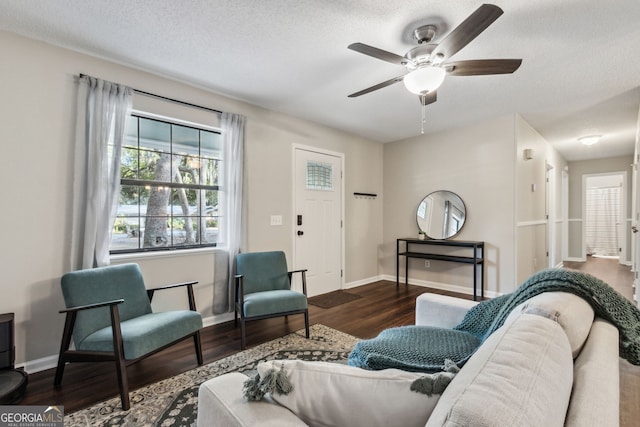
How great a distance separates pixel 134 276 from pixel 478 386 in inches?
101

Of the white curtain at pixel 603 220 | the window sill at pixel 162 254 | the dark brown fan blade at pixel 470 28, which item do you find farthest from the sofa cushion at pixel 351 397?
the white curtain at pixel 603 220

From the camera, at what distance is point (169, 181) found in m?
3.04

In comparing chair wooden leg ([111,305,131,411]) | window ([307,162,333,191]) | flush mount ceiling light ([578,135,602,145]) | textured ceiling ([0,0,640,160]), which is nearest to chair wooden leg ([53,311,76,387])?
chair wooden leg ([111,305,131,411])

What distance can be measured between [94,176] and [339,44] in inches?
86.8

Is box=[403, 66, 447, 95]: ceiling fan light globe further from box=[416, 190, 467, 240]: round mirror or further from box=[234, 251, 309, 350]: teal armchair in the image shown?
box=[416, 190, 467, 240]: round mirror

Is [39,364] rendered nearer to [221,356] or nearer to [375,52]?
[221,356]

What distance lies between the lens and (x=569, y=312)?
39.0 inches

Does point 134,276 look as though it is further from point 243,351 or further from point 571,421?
point 571,421

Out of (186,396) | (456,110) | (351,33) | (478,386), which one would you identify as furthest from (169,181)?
(456,110)

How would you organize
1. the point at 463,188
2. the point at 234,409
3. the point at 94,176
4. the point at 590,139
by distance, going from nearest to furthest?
the point at 234,409 → the point at 94,176 → the point at 463,188 → the point at 590,139

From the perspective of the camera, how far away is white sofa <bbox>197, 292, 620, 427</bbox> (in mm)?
552

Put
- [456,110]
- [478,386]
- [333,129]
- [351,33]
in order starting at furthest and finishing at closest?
[333,129]
[456,110]
[351,33]
[478,386]

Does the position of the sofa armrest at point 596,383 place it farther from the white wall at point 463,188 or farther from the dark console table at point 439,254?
the white wall at point 463,188

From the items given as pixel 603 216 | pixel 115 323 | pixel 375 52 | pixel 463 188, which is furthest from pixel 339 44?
pixel 603 216
